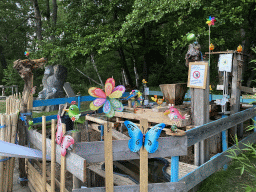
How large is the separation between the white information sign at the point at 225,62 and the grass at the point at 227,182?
186 centimetres

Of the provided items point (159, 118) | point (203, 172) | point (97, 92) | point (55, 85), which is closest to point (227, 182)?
point (203, 172)

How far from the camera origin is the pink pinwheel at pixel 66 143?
2.00 m

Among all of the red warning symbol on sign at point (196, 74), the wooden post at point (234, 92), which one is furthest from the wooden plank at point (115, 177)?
the wooden post at point (234, 92)

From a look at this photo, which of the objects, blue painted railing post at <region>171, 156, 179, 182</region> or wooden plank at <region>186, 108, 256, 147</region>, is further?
wooden plank at <region>186, 108, 256, 147</region>

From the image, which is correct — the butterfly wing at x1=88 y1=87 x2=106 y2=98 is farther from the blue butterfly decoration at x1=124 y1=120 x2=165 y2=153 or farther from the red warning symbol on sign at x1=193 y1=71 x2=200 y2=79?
the red warning symbol on sign at x1=193 y1=71 x2=200 y2=79

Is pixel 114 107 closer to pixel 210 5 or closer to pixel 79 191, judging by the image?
pixel 79 191

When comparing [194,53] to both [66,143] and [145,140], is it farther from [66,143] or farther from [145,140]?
[66,143]

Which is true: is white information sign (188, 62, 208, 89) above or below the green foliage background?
below

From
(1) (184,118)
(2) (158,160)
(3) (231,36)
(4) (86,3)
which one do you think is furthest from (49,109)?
(3) (231,36)

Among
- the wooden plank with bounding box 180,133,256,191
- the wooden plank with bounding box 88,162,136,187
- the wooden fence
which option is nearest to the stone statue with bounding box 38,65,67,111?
the wooden fence

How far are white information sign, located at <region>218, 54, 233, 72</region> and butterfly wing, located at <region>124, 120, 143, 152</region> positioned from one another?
2896mm

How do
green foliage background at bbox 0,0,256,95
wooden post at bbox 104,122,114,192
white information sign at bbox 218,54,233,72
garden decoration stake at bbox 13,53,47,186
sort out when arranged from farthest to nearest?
green foliage background at bbox 0,0,256,95 → white information sign at bbox 218,54,233,72 → garden decoration stake at bbox 13,53,47,186 → wooden post at bbox 104,122,114,192

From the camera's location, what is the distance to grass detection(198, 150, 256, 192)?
10.0 ft

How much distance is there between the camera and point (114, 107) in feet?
9.15
